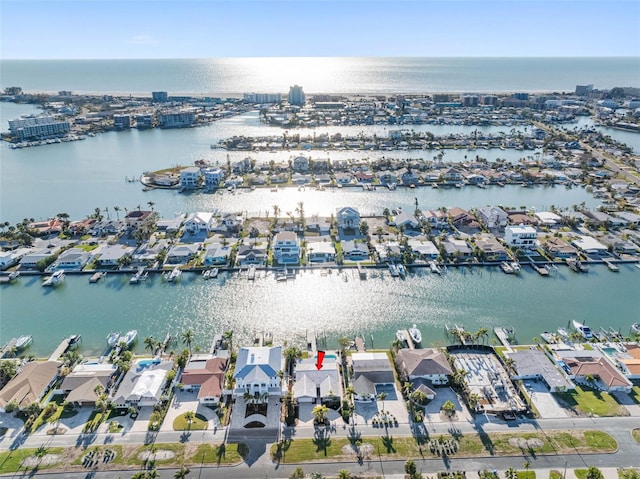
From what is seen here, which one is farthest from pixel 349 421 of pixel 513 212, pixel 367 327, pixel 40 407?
pixel 513 212

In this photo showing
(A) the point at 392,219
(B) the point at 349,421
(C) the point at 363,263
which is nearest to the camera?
(B) the point at 349,421

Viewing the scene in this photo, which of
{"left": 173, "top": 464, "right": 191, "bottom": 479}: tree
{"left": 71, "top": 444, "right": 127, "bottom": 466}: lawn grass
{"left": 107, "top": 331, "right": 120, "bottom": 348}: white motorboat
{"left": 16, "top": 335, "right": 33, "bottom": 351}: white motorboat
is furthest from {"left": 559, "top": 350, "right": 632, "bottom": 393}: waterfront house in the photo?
{"left": 16, "top": 335, "right": 33, "bottom": 351}: white motorboat

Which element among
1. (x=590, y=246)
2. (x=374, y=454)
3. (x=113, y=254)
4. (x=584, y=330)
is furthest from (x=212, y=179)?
(x=584, y=330)

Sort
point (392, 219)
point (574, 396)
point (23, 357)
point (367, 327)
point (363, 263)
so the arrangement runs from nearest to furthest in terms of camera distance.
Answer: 1. point (574, 396)
2. point (23, 357)
3. point (367, 327)
4. point (363, 263)
5. point (392, 219)

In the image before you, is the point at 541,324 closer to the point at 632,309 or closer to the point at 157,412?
the point at 632,309

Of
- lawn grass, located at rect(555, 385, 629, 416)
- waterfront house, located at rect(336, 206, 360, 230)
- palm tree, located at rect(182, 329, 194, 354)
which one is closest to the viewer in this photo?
lawn grass, located at rect(555, 385, 629, 416)

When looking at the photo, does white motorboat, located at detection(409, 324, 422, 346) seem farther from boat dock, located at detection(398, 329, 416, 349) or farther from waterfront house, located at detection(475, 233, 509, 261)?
waterfront house, located at detection(475, 233, 509, 261)

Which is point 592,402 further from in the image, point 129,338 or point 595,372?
point 129,338
